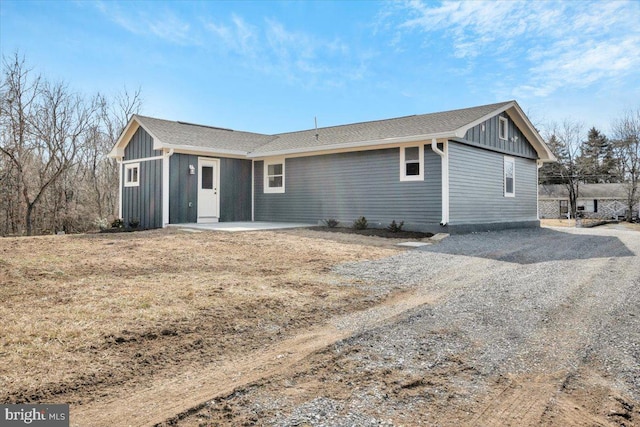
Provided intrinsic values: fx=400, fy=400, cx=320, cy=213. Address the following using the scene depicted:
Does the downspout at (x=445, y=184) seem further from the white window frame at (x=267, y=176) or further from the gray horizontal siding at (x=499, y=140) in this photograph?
the white window frame at (x=267, y=176)

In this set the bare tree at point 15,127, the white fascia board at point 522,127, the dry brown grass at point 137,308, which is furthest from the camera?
the bare tree at point 15,127

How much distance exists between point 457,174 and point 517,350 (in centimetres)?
881

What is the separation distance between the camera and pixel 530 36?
13.9 meters

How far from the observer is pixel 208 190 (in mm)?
13398

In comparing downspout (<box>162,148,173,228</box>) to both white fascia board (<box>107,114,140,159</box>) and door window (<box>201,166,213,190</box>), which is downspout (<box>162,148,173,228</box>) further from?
white fascia board (<box>107,114,140,159</box>)

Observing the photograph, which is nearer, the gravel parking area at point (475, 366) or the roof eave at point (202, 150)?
the gravel parking area at point (475, 366)

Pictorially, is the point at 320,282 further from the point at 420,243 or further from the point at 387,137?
the point at 387,137

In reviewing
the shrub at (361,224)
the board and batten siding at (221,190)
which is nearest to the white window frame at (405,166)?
the shrub at (361,224)

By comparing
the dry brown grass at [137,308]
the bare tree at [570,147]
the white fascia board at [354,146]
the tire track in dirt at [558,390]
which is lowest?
the tire track in dirt at [558,390]

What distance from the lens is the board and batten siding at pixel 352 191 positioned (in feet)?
36.3

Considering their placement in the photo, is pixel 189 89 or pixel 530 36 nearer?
pixel 530 36

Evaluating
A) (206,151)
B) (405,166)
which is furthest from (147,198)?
(405,166)

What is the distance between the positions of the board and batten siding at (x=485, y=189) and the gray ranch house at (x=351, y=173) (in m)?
0.04

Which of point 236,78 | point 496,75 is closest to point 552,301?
point 236,78
